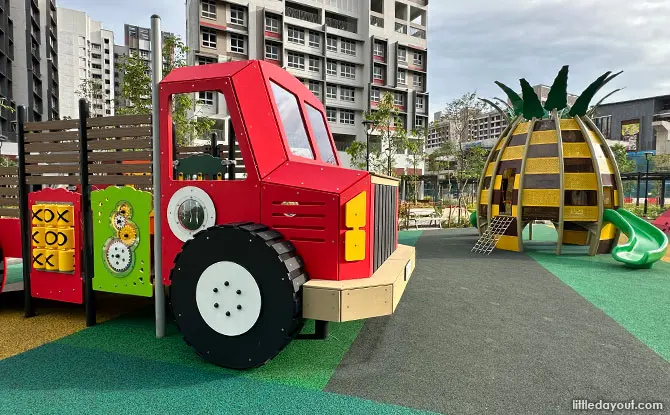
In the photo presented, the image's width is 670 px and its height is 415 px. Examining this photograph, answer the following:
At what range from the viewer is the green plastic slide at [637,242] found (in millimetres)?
8023

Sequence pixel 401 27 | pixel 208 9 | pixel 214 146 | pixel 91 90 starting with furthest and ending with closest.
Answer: pixel 401 27 < pixel 208 9 < pixel 91 90 < pixel 214 146

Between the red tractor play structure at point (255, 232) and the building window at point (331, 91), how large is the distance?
3908 cm

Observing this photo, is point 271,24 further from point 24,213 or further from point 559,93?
point 24,213

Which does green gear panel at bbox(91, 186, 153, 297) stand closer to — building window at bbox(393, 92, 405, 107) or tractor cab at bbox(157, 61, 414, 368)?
tractor cab at bbox(157, 61, 414, 368)

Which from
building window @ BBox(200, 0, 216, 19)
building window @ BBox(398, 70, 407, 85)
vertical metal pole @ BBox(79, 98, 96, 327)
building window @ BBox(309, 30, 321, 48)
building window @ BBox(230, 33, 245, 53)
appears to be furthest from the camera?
building window @ BBox(398, 70, 407, 85)

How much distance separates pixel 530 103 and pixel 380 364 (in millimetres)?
10244

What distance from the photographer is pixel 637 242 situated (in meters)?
8.86

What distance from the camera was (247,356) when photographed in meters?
2.93

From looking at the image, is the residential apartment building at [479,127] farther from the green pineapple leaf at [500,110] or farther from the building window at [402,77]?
the building window at [402,77]

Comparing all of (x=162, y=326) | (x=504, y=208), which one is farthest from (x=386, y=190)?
(x=504, y=208)

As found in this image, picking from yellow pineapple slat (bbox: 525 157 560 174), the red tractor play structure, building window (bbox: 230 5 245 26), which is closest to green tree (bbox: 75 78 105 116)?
the red tractor play structure

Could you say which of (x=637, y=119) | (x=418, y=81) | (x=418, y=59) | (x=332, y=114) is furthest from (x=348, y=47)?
(x=637, y=119)

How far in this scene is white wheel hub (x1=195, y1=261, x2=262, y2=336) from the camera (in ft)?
9.38

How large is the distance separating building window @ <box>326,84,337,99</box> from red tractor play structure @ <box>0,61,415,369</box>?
3908cm
